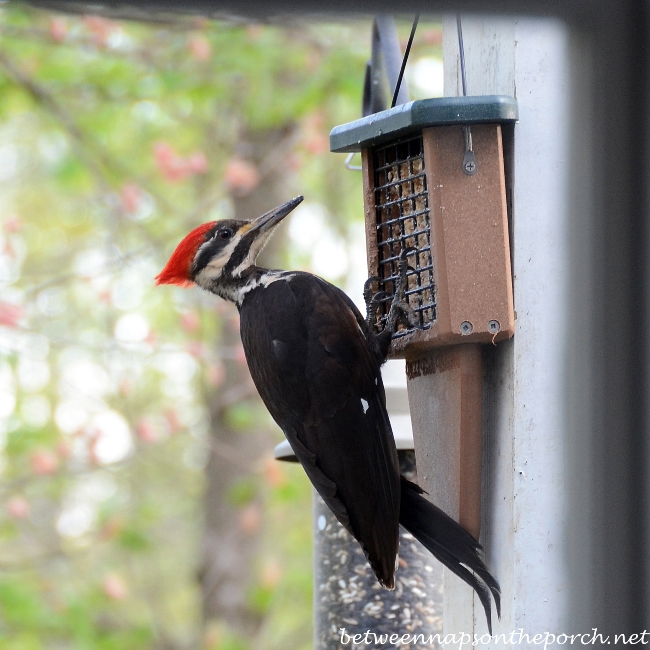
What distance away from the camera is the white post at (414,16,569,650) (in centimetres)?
219

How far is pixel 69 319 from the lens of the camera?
7883 millimetres

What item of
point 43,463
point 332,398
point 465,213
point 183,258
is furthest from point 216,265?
point 43,463

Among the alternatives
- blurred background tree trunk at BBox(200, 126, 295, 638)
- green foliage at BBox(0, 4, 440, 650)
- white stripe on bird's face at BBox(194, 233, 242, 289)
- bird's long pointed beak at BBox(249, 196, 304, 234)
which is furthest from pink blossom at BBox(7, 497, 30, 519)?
bird's long pointed beak at BBox(249, 196, 304, 234)

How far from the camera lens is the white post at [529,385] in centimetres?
219

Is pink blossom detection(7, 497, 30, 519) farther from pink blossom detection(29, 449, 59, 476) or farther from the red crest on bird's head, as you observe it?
the red crest on bird's head

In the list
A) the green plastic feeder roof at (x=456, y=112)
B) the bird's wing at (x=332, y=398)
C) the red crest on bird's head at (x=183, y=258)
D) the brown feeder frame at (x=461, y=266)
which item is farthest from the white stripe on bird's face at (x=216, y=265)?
the green plastic feeder roof at (x=456, y=112)

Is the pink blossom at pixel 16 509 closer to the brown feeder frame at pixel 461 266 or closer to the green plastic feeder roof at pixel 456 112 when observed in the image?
the brown feeder frame at pixel 461 266

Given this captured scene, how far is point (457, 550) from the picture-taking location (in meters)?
2.31

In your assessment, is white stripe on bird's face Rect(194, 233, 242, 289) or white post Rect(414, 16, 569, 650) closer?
white post Rect(414, 16, 569, 650)

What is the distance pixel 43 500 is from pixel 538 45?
23.0ft

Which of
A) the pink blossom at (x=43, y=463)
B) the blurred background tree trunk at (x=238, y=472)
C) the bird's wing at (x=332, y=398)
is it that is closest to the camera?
the bird's wing at (x=332, y=398)

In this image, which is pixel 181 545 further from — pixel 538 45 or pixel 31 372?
pixel 538 45

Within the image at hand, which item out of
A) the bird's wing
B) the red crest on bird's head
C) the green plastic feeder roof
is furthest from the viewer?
the red crest on bird's head

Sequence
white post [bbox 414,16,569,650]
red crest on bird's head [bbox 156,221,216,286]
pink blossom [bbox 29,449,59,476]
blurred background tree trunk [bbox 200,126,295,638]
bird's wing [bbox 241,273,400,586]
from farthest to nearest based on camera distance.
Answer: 1. blurred background tree trunk [bbox 200,126,295,638]
2. pink blossom [bbox 29,449,59,476]
3. red crest on bird's head [bbox 156,221,216,286]
4. bird's wing [bbox 241,273,400,586]
5. white post [bbox 414,16,569,650]
